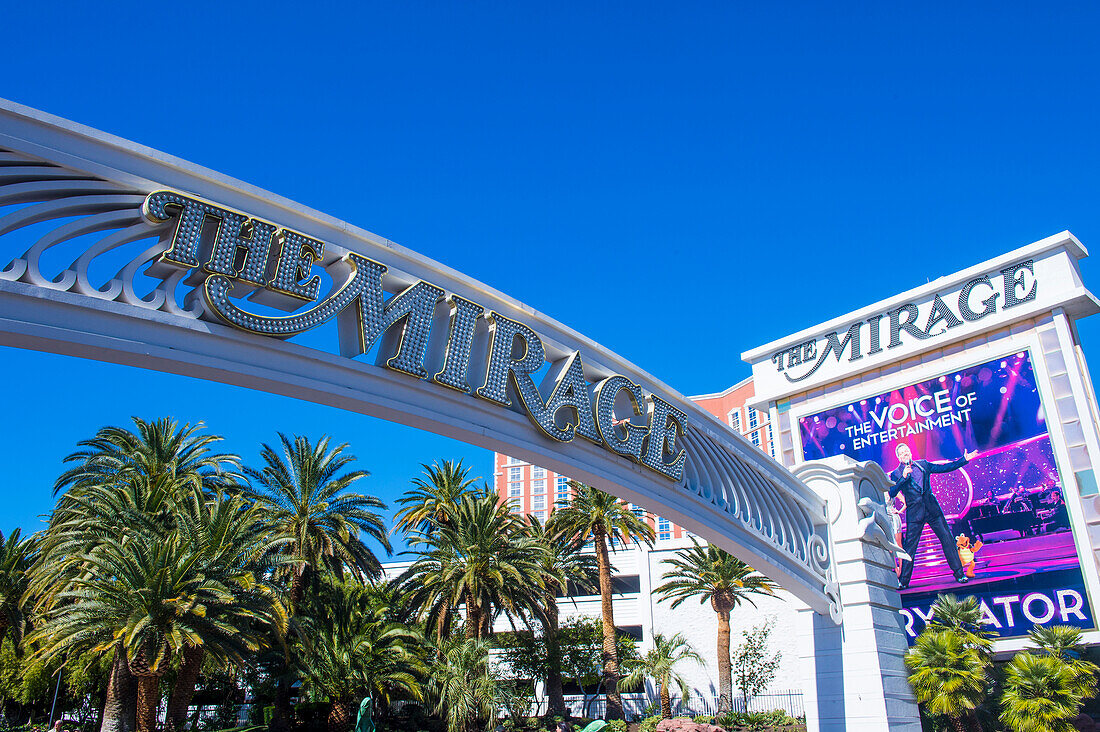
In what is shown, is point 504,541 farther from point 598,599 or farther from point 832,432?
point 832,432

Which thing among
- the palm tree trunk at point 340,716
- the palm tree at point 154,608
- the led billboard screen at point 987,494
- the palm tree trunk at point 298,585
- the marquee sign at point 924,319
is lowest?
the palm tree trunk at point 340,716

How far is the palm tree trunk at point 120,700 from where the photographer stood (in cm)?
2945

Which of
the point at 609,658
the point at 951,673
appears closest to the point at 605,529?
the point at 609,658

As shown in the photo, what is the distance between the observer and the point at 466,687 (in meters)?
33.4

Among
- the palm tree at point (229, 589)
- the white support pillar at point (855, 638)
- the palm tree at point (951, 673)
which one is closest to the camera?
the white support pillar at point (855, 638)

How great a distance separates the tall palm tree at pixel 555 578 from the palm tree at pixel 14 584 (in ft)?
76.9

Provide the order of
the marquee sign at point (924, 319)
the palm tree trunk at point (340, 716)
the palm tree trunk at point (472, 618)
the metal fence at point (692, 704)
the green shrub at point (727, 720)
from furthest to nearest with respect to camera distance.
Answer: the metal fence at point (692, 704)
the marquee sign at point (924, 319)
the green shrub at point (727, 720)
the palm tree trunk at point (472, 618)
the palm tree trunk at point (340, 716)

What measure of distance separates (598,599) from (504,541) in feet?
55.1

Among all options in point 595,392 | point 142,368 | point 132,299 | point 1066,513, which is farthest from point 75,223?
point 1066,513

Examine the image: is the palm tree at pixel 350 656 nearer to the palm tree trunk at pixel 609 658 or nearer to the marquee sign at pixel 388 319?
the palm tree trunk at pixel 609 658

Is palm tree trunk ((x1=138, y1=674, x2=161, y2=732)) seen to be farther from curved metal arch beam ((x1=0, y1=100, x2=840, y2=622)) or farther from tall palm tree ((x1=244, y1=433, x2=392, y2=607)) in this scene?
curved metal arch beam ((x1=0, y1=100, x2=840, y2=622))

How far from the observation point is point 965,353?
41.8 metres

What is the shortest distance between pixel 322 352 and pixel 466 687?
2650 cm

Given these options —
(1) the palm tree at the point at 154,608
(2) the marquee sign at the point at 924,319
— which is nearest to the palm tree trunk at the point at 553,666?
(1) the palm tree at the point at 154,608
